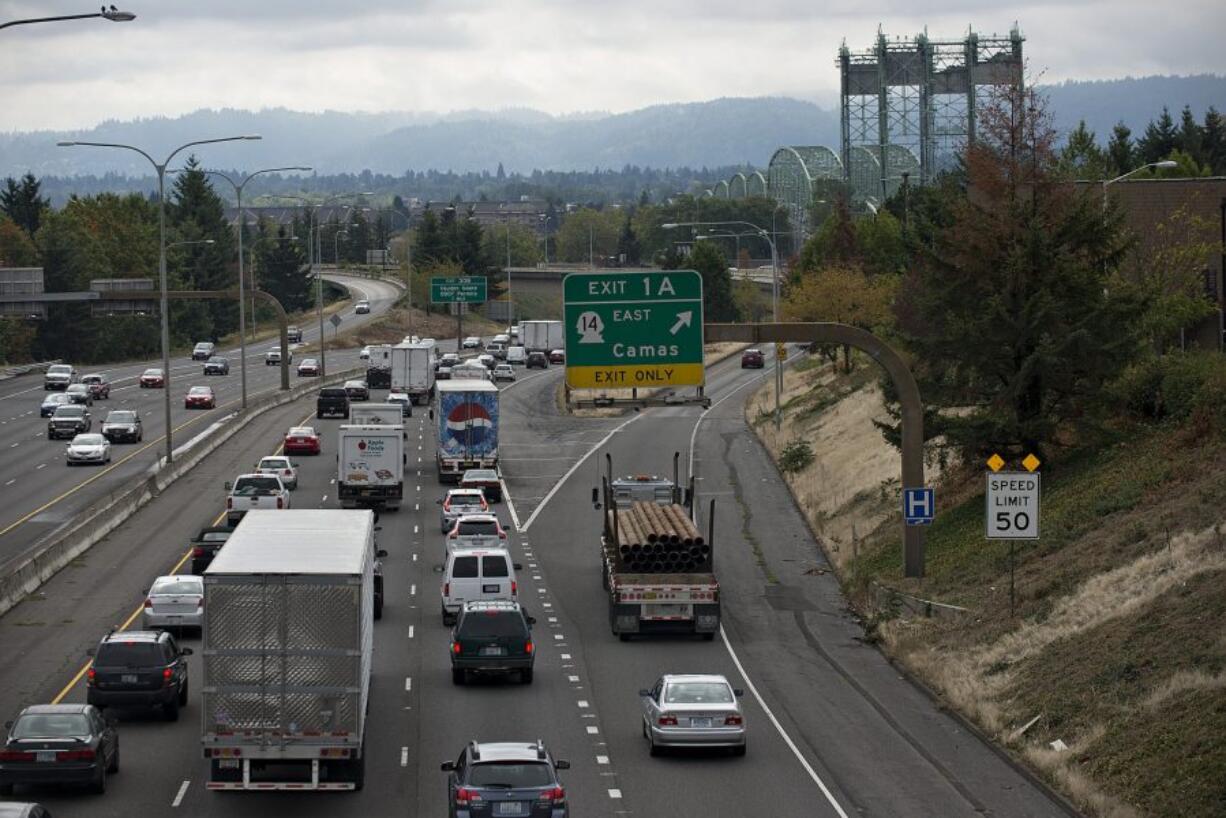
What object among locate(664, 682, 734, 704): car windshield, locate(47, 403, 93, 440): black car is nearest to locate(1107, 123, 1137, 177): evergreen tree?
locate(47, 403, 93, 440): black car

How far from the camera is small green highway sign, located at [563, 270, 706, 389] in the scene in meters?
39.1

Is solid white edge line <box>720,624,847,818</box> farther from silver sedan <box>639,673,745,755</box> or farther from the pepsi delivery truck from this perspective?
the pepsi delivery truck

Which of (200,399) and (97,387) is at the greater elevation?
(97,387)

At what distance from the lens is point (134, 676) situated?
30.8m

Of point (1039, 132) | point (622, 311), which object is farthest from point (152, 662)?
point (1039, 132)

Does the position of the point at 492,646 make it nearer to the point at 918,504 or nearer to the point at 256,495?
the point at 918,504

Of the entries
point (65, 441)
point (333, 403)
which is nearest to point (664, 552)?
point (65, 441)

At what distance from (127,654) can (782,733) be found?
37.1 ft

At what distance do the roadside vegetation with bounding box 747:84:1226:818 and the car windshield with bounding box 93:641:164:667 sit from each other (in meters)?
14.1

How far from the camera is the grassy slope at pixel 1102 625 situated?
25516 mm

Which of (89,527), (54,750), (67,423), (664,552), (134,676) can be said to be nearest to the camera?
(54,750)

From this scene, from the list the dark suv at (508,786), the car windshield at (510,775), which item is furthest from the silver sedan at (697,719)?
the car windshield at (510,775)

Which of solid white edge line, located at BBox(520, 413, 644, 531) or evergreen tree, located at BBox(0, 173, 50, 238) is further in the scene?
evergreen tree, located at BBox(0, 173, 50, 238)

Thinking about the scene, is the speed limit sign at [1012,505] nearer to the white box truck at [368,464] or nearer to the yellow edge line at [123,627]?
the yellow edge line at [123,627]
